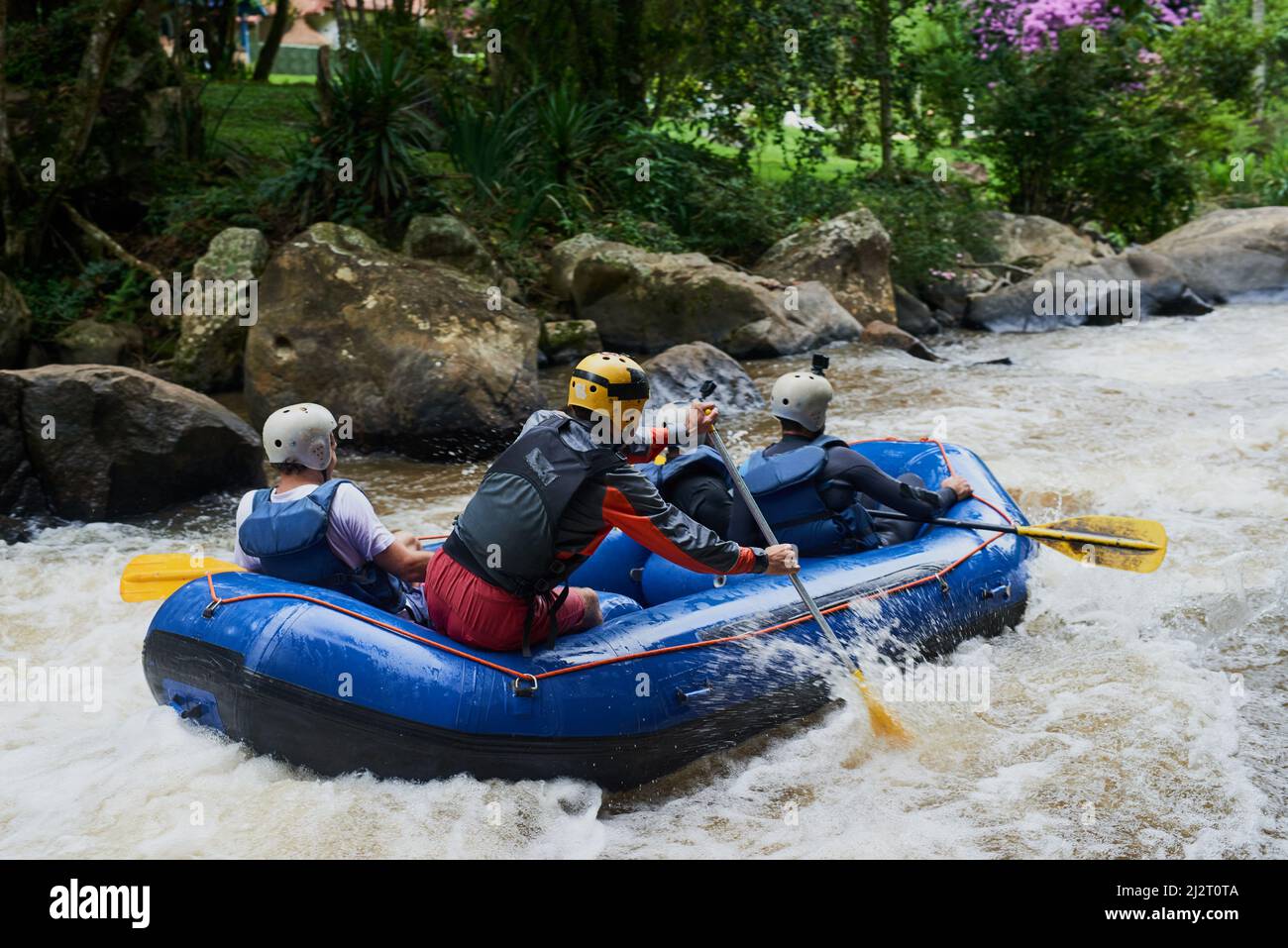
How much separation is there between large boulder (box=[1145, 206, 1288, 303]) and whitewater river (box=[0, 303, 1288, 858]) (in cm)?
707

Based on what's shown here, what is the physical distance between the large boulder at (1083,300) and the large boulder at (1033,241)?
91 centimetres

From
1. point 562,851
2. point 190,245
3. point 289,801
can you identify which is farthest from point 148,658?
point 190,245

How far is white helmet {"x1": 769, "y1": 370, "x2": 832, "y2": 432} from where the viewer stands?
4770 mm

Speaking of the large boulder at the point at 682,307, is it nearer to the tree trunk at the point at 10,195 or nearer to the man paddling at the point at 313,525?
the tree trunk at the point at 10,195

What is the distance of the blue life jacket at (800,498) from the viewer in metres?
4.74

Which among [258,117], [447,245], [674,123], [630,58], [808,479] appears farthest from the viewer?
[258,117]

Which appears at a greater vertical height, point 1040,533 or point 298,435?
point 298,435

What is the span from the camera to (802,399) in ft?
15.6

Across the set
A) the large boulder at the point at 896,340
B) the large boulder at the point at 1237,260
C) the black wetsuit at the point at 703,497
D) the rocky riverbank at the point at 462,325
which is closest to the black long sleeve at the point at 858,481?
the black wetsuit at the point at 703,497

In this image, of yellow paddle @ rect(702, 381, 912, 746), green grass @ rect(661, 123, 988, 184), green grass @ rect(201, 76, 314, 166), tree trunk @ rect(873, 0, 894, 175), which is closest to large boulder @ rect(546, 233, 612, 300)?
green grass @ rect(201, 76, 314, 166)

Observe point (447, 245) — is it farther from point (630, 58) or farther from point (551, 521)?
point (551, 521)

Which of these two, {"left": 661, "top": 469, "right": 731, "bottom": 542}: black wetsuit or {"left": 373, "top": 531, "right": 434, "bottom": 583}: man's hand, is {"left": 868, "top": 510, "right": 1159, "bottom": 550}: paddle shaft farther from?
{"left": 373, "top": 531, "right": 434, "bottom": 583}: man's hand

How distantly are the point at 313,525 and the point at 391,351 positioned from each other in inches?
172

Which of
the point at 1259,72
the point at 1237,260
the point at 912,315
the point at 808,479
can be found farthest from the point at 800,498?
the point at 1259,72
